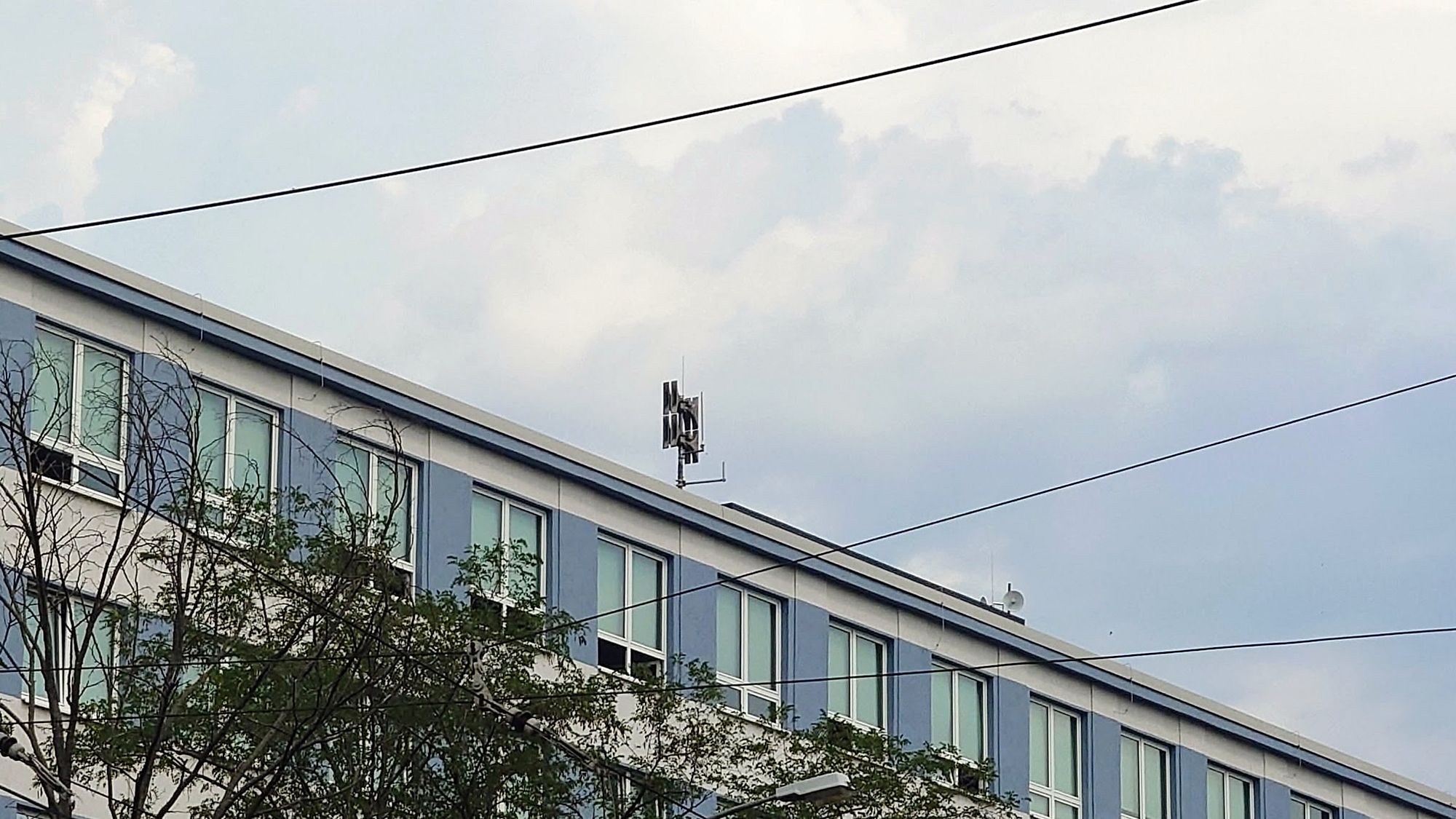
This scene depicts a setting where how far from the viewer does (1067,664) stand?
1976 inches

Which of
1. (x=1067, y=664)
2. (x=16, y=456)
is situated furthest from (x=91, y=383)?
(x=1067, y=664)

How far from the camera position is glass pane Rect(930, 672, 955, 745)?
156 feet

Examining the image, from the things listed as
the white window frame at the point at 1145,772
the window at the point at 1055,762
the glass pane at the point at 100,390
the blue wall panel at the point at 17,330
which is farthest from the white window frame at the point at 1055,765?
the blue wall panel at the point at 17,330

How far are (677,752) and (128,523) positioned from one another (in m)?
7.37

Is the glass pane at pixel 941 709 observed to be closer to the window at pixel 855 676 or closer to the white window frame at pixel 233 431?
the window at pixel 855 676

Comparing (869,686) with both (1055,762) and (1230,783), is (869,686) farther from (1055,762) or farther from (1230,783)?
(1230,783)

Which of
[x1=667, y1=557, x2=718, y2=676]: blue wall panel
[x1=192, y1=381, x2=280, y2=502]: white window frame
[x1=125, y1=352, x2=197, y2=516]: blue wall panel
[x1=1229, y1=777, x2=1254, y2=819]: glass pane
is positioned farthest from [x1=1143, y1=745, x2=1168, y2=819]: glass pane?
[x1=125, y1=352, x2=197, y2=516]: blue wall panel

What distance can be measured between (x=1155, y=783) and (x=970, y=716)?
19.1ft

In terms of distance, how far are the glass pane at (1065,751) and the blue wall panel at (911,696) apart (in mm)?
4036

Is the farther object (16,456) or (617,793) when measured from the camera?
(617,793)

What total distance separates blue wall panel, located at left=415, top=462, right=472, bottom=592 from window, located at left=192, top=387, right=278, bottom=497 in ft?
9.01

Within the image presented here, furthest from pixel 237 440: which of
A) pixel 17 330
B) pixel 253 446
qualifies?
pixel 17 330

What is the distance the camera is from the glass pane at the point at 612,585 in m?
41.9

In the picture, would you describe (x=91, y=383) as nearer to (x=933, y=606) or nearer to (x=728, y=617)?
(x=728, y=617)
